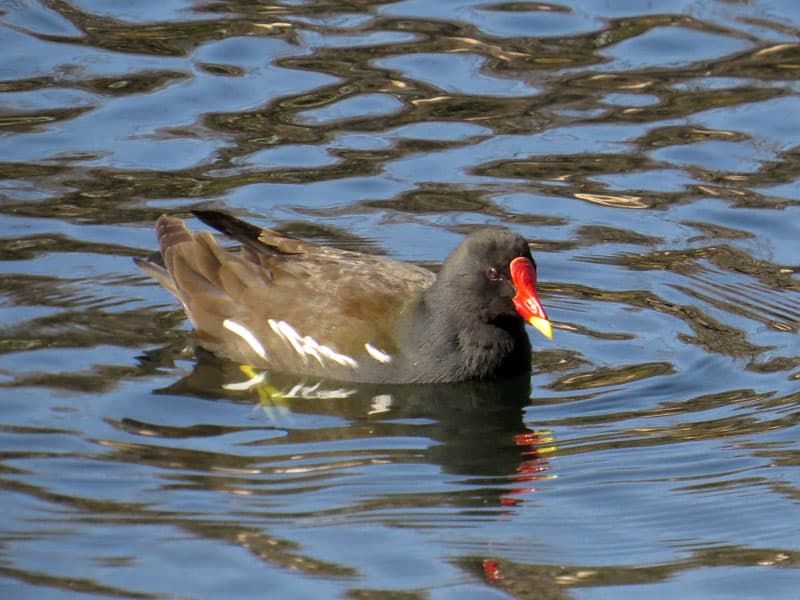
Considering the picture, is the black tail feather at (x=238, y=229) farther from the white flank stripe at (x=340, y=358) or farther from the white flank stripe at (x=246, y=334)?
the white flank stripe at (x=340, y=358)

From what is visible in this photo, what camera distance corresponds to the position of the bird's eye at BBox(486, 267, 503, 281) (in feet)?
26.1

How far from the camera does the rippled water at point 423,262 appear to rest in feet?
20.5

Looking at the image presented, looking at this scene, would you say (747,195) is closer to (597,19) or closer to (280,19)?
(597,19)

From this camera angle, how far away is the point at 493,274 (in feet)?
26.1

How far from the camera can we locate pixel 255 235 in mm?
8297

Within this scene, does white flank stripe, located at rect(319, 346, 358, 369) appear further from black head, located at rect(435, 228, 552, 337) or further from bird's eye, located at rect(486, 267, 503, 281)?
bird's eye, located at rect(486, 267, 503, 281)

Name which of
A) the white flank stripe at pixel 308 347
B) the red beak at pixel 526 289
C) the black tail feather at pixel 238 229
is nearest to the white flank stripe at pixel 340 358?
the white flank stripe at pixel 308 347

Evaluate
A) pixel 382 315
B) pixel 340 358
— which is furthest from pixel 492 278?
pixel 340 358

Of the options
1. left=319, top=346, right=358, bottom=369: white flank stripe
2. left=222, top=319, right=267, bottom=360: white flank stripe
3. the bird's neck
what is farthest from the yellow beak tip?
left=222, top=319, right=267, bottom=360: white flank stripe

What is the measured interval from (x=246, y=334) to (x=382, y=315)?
25.0 inches

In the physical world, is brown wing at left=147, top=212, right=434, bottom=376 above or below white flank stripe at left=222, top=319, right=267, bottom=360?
above

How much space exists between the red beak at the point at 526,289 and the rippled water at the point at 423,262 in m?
0.35

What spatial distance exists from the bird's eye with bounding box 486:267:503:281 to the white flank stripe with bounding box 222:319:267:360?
3.47ft

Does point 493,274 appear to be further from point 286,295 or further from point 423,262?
point 423,262
